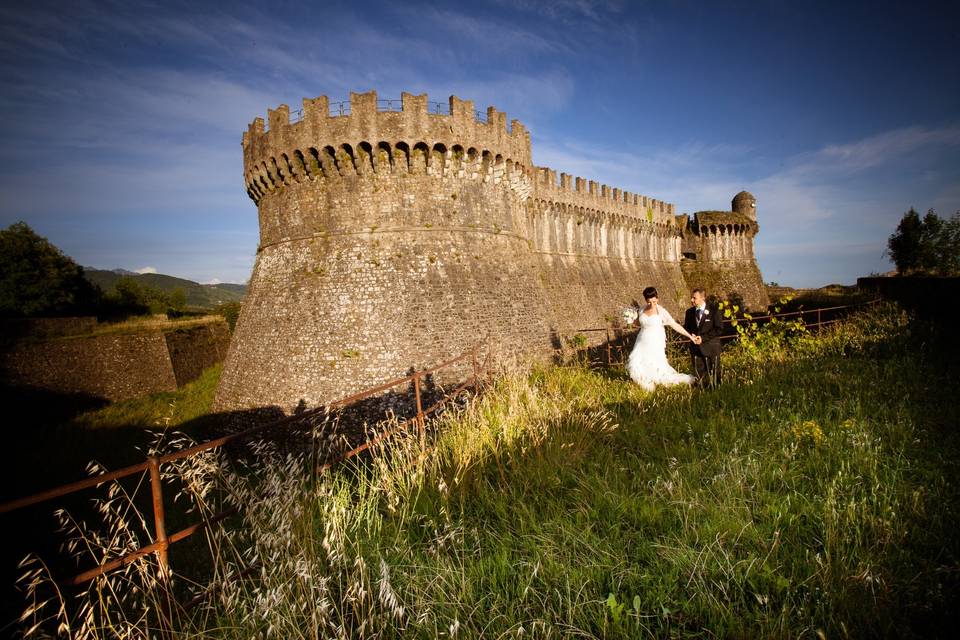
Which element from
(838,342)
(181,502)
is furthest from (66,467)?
(838,342)

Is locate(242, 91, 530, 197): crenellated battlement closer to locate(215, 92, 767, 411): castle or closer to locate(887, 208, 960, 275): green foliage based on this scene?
locate(215, 92, 767, 411): castle

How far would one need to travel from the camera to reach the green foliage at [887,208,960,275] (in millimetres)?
40781

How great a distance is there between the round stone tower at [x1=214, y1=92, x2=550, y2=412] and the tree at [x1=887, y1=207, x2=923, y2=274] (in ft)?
172

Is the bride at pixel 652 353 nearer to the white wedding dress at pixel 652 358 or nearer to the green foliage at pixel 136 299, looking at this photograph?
the white wedding dress at pixel 652 358

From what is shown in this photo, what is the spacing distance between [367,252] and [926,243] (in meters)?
58.3

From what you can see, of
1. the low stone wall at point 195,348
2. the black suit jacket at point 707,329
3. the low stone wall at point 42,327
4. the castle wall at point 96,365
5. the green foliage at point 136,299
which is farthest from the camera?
the green foliage at point 136,299

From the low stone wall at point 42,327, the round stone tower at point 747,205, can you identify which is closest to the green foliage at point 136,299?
the low stone wall at point 42,327

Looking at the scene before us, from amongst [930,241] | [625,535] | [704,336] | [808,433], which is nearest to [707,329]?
[704,336]

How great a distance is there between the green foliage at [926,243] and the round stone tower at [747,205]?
21.4m

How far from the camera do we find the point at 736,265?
30859 millimetres

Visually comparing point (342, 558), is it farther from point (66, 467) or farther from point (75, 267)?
point (75, 267)

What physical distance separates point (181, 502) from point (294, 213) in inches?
363

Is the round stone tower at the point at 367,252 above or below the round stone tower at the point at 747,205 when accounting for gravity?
below

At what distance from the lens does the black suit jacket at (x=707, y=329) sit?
690 centimetres
